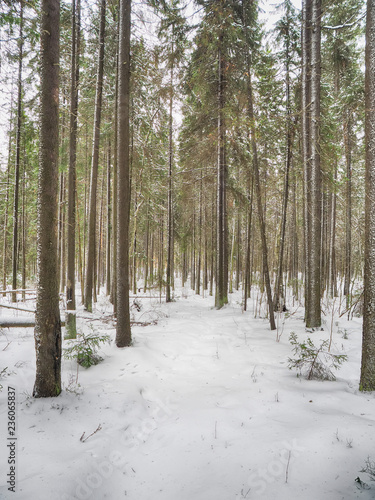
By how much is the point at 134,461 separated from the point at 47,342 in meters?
1.88

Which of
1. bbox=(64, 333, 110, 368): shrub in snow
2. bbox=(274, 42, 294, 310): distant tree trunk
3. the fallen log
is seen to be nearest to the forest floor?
bbox=(64, 333, 110, 368): shrub in snow

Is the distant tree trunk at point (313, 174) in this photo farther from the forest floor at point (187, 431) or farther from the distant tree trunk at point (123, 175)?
the distant tree trunk at point (123, 175)

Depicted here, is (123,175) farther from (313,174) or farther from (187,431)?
(313,174)

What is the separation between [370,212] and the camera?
3729 mm

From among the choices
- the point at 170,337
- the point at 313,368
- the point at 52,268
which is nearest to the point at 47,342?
the point at 52,268

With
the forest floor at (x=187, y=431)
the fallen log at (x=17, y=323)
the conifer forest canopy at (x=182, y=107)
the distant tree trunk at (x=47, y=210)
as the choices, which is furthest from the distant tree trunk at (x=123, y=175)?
the distant tree trunk at (x=47, y=210)

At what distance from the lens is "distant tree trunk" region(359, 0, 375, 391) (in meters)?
3.65

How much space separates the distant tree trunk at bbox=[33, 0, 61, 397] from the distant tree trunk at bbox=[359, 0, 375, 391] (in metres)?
4.47

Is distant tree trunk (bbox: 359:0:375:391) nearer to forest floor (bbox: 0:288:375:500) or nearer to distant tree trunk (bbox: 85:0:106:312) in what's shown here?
forest floor (bbox: 0:288:375:500)

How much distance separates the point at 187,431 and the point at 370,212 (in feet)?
Result: 13.1

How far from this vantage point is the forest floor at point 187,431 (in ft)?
7.89

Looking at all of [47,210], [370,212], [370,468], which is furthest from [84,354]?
[370,212]

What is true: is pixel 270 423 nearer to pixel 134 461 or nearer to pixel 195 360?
pixel 134 461

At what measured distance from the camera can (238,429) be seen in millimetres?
3238
